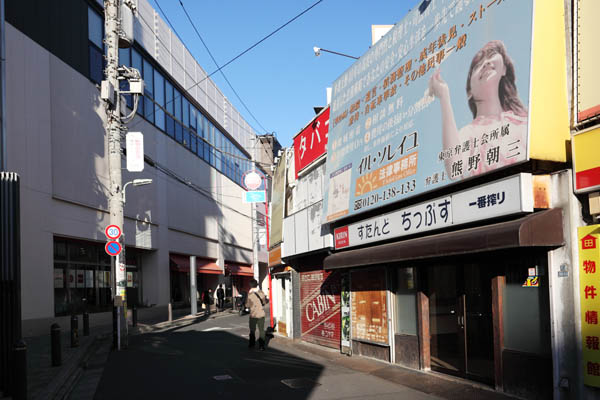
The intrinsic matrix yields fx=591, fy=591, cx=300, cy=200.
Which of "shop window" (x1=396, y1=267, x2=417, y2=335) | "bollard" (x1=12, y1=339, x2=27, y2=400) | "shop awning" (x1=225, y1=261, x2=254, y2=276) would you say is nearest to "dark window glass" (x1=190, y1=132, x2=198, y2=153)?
"shop awning" (x1=225, y1=261, x2=254, y2=276)

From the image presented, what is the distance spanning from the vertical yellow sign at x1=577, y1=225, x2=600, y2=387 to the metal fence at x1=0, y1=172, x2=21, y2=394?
25.8ft

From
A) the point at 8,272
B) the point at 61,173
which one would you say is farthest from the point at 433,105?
the point at 61,173

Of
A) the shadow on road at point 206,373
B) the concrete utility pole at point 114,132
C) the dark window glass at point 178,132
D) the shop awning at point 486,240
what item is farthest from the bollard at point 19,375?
the dark window glass at point 178,132

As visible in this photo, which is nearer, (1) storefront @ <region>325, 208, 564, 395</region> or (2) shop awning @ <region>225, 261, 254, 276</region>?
(1) storefront @ <region>325, 208, 564, 395</region>

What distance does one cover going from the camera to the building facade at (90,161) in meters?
19.4

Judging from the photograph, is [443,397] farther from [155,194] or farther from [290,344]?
[155,194]

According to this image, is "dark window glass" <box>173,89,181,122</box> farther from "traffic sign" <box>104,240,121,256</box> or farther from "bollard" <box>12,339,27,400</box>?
"bollard" <box>12,339,27,400</box>

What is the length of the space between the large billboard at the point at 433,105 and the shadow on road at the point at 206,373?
3596 millimetres

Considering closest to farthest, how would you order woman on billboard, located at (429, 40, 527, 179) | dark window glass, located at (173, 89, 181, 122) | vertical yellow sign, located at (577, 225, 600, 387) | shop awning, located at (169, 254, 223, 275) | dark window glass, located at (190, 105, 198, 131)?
1. vertical yellow sign, located at (577, 225, 600, 387)
2. woman on billboard, located at (429, 40, 527, 179)
3. shop awning, located at (169, 254, 223, 275)
4. dark window glass, located at (173, 89, 181, 122)
5. dark window glass, located at (190, 105, 198, 131)

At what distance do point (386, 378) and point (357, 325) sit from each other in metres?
3.09

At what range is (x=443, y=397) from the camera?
28.6 feet

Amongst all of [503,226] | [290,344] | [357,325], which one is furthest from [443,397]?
[290,344]

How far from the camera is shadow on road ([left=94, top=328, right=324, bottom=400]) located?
374 inches

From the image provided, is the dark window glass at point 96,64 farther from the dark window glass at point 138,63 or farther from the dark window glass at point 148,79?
the dark window glass at point 148,79
